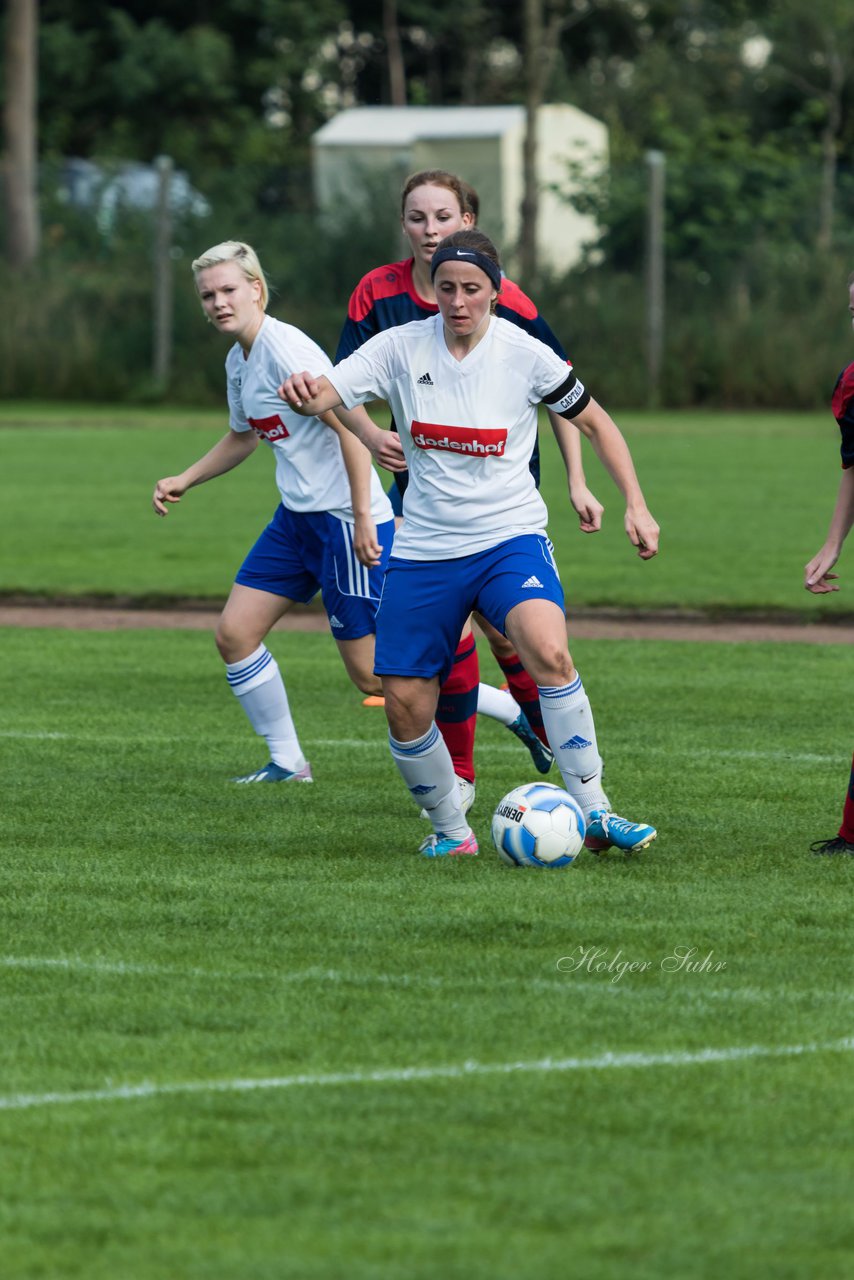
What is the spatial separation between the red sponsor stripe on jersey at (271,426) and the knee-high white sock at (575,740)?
1967 mm

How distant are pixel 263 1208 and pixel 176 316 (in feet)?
103

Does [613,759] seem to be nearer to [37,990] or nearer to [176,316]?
[37,990]

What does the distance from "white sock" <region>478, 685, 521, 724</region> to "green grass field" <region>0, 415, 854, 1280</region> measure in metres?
0.22

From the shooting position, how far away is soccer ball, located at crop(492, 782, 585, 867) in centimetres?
634

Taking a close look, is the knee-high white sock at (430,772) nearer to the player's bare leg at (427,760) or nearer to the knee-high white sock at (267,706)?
the player's bare leg at (427,760)

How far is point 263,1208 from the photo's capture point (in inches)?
146

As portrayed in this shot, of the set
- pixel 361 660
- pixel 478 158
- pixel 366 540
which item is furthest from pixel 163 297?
pixel 366 540

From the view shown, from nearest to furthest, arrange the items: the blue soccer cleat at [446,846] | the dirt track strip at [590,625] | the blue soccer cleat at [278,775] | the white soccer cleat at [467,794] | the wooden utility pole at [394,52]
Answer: the blue soccer cleat at [446,846] → the white soccer cleat at [467,794] → the blue soccer cleat at [278,775] → the dirt track strip at [590,625] → the wooden utility pole at [394,52]

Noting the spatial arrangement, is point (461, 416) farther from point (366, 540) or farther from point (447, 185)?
point (366, 540)

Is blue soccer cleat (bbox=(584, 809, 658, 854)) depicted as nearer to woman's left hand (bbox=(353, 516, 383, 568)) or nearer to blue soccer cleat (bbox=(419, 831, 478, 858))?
blue soccer cleat (bbox=(419, 831, 478, 858))

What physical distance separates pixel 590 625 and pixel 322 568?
491 centimetres

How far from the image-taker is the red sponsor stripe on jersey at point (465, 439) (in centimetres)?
627

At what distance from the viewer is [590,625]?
41.4 feet

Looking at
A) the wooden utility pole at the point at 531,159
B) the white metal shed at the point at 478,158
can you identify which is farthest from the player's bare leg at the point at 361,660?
the white metal shed at the point at 478,158
